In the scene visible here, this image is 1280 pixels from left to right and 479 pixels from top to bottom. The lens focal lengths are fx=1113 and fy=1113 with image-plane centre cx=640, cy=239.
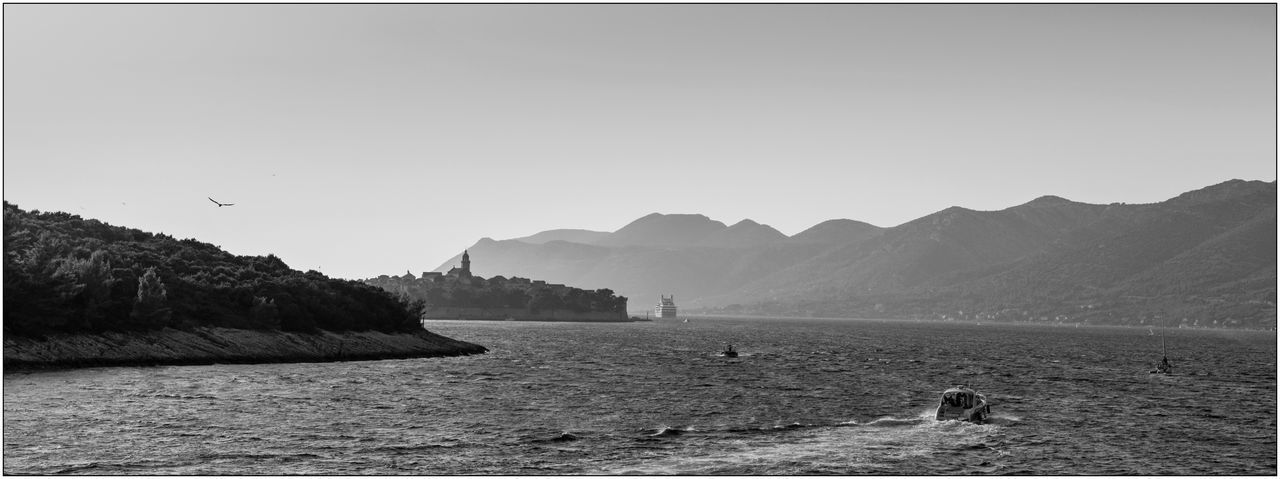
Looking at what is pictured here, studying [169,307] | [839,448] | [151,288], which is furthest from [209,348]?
[839,448]

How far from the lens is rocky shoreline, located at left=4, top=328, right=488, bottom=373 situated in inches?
4104

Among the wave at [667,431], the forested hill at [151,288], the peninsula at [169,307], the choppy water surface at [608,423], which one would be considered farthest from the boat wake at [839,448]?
the forested hill at [151,288]

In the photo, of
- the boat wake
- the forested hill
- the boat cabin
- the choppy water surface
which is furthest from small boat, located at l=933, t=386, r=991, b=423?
the forested hill

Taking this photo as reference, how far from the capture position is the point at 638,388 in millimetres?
98438

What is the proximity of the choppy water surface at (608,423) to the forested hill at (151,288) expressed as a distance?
11.8m

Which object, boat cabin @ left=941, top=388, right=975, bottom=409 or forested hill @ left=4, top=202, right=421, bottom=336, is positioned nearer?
boat cabin @ left=941, top=388, right=975, bottom=409

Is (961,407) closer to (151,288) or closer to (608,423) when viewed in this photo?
(608,423)

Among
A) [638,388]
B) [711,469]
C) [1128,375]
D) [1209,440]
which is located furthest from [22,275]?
[1128,375]

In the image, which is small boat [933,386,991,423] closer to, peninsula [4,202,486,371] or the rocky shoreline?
the rocky shoreline

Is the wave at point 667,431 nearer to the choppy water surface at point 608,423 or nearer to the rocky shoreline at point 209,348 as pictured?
the choppy water surface at point 608,423

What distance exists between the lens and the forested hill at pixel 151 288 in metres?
111

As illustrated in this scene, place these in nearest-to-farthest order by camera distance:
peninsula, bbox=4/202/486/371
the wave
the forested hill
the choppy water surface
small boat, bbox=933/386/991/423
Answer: the choppy water surface < the wave < small boat, bbox=933/386/991/423 < peninsula, bbox=4/202/486/371 < the forested hill

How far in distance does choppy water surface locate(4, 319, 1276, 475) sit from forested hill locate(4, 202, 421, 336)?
11791 millimetres

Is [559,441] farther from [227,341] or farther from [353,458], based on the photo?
[227,341]
